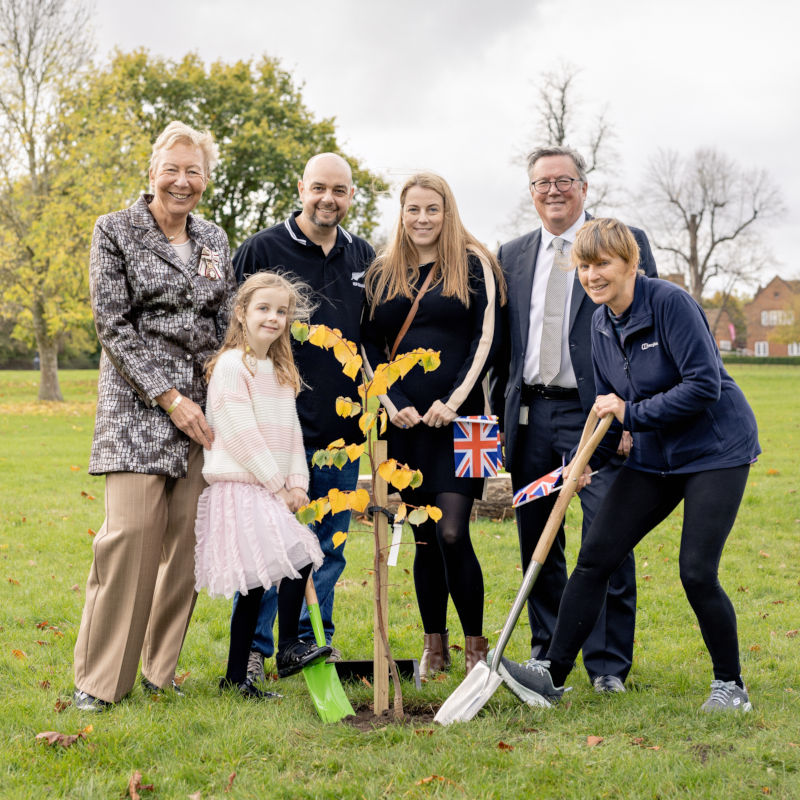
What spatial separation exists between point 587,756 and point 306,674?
4.49 feet

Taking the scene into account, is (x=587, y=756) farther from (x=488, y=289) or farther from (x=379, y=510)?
(x=488, y=289)

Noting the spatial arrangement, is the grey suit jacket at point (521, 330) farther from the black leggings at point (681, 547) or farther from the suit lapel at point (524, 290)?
the black leggings at point (681, 547)

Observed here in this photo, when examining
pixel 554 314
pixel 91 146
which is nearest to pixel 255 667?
pixel 554 314

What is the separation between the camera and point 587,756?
3.22 metres

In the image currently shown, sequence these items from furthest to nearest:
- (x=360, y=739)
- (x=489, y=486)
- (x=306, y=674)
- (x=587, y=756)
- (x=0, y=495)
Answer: (x=0, y=495), (x=489, y=486), (x=306, y=674), (x=360, y=739), (x=587, y=756)

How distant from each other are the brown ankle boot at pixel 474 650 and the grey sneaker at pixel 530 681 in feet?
1.33

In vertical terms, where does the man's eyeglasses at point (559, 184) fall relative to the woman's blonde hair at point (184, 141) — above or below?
below

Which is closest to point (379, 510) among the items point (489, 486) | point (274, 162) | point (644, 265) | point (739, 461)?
point (739, 461)

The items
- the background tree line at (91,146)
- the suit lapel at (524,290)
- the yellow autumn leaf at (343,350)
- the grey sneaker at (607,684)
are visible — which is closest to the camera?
the yellow autumn leaf at (343,350)

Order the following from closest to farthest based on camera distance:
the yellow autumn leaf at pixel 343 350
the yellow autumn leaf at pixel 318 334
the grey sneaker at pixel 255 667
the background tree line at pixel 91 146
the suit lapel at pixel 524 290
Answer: the yellow autumn leaf at pixel 318 334, the yellow autumn leaf at pixel 343 350, the grey sneaker at pixel 255 667, the suit lapel at pixel 524 290, the background tree line at pixel 91 146

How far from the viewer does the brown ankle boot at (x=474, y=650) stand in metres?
4.23

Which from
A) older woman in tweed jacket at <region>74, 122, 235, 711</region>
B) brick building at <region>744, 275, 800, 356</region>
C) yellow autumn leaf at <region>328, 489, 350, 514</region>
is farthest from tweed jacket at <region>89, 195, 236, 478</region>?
brick building at <region>744, 275, 800, 356</region>

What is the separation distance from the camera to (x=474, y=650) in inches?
167

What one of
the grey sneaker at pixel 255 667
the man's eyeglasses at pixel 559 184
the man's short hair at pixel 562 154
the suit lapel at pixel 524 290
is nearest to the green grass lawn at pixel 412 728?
the grey sneaker at pixel 255 667
